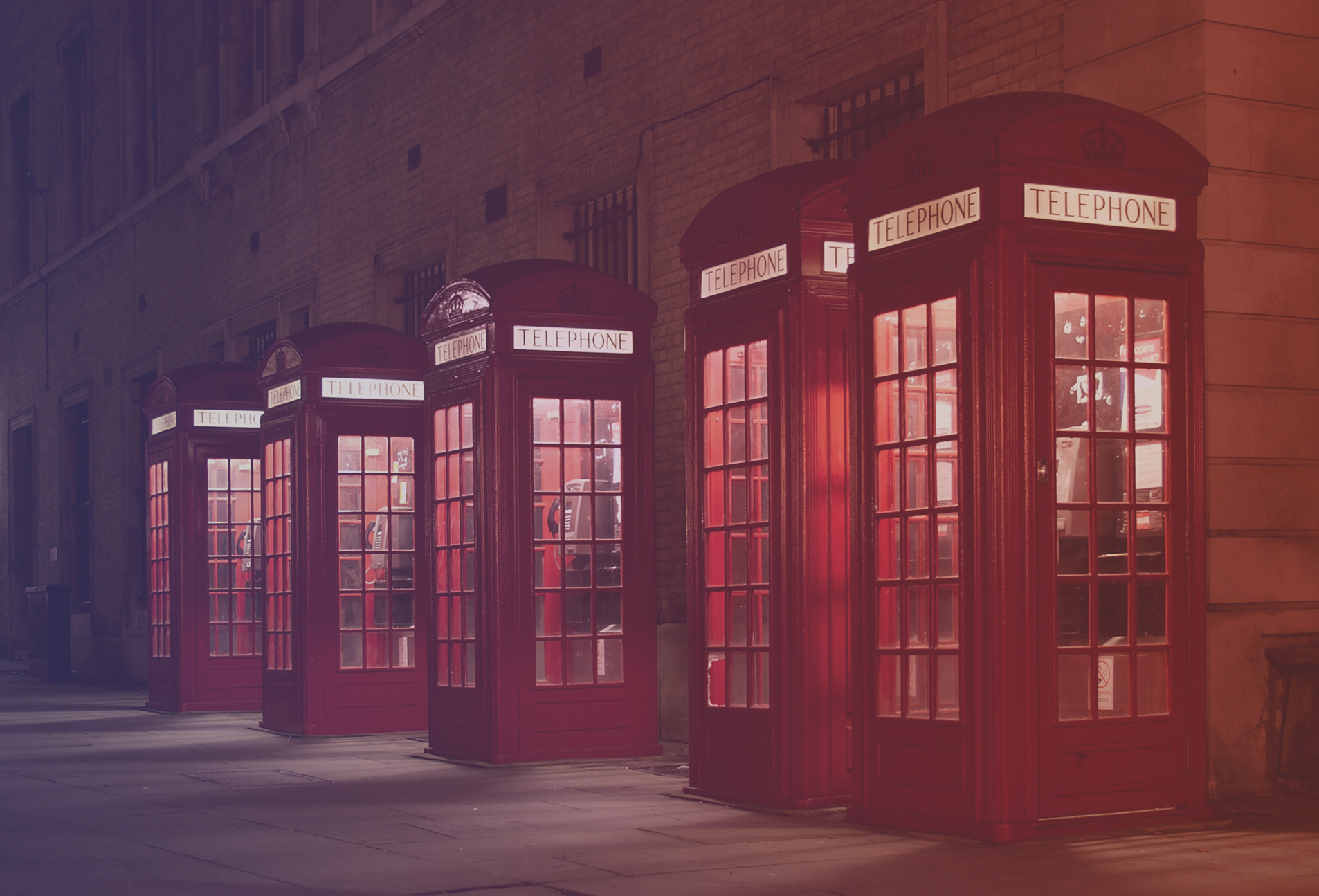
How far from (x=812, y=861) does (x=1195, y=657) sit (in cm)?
212

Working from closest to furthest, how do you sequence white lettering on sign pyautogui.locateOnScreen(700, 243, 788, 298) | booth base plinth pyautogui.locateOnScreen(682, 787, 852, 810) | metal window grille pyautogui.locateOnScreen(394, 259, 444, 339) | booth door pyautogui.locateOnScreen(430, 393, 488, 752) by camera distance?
booth base plinth pyautogui.locateOnScreen(682, 787, 852, 810)
white lettering on sign pyautogui.locateOnScreen(700, 243, 788, 298)
booth door pyautogui.locateOnScreen(430, 393, 488, 752)
metal window grille pyautogui.locateOnScreen(394, 259, 444, 339)

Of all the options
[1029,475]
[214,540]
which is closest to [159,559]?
[214,540]

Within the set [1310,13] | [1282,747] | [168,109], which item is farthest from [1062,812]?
[168,109]

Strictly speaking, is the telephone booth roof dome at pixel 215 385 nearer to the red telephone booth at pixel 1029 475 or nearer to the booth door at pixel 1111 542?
the red telephone booth at pixel 1029 475

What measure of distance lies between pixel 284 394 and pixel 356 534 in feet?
4.61

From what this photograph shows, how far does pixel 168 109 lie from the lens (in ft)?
85.3

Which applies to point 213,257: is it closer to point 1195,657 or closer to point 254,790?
point 254,790

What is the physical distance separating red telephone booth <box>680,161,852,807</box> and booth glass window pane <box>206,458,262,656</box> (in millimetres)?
9723

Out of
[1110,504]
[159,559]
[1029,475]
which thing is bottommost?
[159,559]

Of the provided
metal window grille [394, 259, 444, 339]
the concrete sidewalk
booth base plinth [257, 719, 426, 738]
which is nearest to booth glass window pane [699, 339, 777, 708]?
the concrete sidewalk

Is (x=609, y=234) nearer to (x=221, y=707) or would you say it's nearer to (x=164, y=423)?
(x=164, y=423)

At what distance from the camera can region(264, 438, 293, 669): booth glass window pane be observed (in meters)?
14.5

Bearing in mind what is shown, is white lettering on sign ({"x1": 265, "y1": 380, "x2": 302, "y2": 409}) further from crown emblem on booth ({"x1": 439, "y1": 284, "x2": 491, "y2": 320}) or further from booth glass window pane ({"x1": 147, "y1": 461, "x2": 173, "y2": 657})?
booth glass window pane ({"x1": 147, "y1": 461, "x2": 173, "y2": 657})

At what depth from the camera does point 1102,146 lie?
7.62 metres
